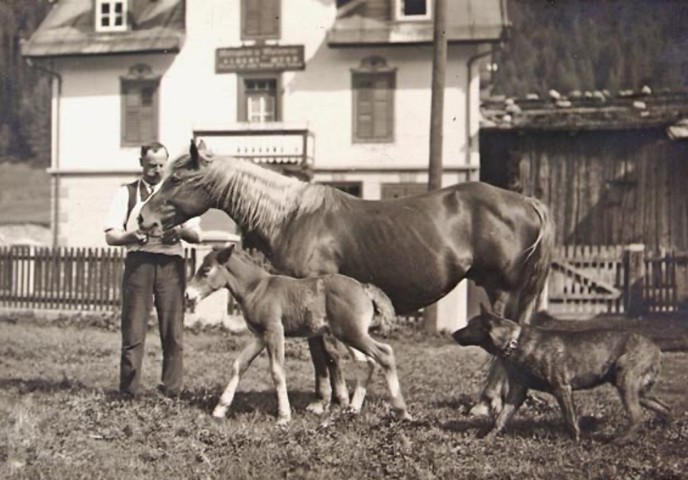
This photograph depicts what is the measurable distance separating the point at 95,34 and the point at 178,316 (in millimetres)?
13459

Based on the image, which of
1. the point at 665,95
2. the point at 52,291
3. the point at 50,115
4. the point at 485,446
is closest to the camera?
the point at 485,446

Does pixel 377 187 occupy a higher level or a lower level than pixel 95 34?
lower

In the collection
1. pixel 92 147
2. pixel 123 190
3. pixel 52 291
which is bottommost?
pixel 52 291

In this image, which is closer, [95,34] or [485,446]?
[485,446]

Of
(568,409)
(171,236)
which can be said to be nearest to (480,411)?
(568,409)

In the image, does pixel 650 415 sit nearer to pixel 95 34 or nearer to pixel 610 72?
pixel 610 72

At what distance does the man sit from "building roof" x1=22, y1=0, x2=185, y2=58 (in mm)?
11900

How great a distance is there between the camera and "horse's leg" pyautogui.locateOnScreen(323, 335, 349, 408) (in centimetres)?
620

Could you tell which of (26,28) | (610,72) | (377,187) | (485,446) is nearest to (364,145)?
(377,187)

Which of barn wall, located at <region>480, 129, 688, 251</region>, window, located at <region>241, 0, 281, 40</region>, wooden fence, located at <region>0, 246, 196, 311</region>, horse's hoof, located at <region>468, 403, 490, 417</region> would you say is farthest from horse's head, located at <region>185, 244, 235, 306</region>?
barn wall, located at <region>480, 129, 688, 251</region>

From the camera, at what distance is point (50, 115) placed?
2019 cm

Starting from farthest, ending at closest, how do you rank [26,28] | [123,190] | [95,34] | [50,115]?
[50,115]
[95,34]
[26,28]
[123,190]

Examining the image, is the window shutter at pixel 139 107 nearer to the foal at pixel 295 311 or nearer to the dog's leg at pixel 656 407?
the foal at pixel 295 311

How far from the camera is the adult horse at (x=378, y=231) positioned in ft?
20.2
